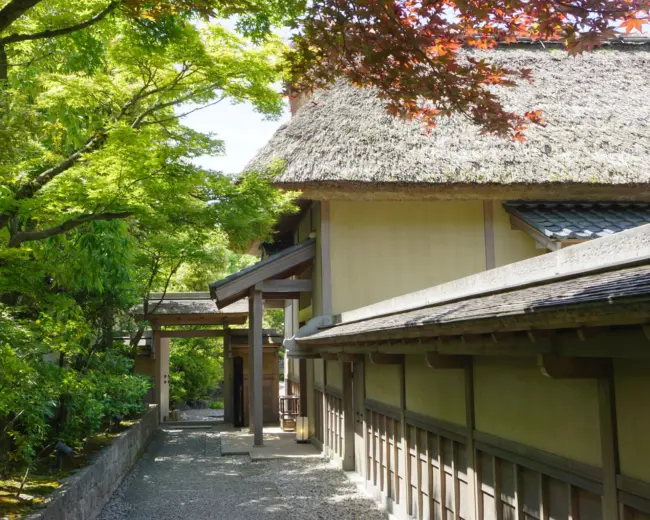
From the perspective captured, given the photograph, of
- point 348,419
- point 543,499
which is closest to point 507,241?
point 348,419

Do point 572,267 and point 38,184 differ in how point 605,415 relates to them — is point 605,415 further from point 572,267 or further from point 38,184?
point 38,184

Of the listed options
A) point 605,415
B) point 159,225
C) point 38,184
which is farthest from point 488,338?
point 38,184

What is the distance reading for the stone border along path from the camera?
8195mm

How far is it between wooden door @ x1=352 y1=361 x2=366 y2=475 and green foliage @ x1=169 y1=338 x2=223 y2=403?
14.5 meters

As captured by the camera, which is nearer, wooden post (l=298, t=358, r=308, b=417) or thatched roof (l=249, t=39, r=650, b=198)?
thatched roof (l=249, t=39, r=650, b=198)

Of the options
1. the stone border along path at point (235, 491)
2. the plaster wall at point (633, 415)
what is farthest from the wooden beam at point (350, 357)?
the plaster wall at point (633, 415)

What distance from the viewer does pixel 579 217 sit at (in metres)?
11.5

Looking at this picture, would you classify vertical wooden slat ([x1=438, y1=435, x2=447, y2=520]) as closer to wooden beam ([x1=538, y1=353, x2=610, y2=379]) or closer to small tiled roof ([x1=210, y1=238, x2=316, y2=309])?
wooden beam ([x1=538, y1=353, x2=610, y2=379])

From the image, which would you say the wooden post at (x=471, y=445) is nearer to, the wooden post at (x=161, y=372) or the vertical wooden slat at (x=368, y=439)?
the vertical wooden slat at (x=368, y=439)

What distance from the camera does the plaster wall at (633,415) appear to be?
313 cm

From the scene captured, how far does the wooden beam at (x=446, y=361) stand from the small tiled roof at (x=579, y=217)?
5.87m

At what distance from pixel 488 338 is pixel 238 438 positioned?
11.9 metres

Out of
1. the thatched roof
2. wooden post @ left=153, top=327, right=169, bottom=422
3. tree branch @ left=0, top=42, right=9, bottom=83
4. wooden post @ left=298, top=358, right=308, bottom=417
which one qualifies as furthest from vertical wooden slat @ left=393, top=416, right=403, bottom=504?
wooden post @ left=153, top=327, right=169, bottom=422

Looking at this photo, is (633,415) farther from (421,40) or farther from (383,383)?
(383,383)
